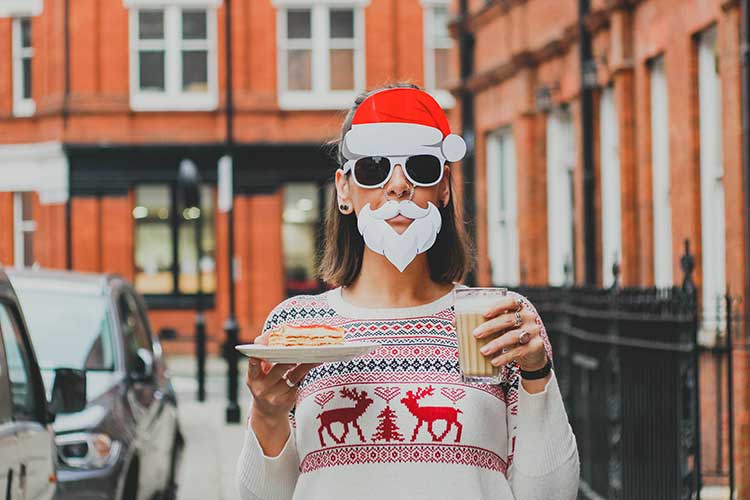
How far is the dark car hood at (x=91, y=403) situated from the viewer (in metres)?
8.96

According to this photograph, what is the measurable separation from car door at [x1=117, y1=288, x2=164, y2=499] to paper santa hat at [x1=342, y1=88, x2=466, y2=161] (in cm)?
627

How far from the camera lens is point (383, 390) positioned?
3.47 m

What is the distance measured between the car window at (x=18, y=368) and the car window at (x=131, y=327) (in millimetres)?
3633

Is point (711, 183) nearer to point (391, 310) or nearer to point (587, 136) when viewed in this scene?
point (587, 136)

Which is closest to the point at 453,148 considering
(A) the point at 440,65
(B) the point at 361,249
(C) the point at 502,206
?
(B) the point at 361,249

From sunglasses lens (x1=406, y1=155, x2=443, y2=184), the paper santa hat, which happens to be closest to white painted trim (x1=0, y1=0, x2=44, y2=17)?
the paper santa hat

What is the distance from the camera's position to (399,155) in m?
3.62

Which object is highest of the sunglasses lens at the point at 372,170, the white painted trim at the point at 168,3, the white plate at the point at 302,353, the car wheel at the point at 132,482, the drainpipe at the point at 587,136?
the white painted trim at the point at 168,3

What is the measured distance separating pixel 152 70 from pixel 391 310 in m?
33.5

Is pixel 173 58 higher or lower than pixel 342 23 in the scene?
lower

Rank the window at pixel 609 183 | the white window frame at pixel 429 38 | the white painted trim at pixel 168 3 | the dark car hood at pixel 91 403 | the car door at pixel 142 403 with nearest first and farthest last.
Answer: the dark car hood at pixel 91 403
the car door at pixel 142 403
the window at pixel 609 183
the white painted trim at pixel 168 3
the white window frame at pixel 429 38

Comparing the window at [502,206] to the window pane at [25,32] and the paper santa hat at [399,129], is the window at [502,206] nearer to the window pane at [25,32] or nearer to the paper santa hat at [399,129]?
the paper santa hat at [399,129]

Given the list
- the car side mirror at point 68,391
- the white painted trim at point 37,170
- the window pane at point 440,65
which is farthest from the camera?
the window pane at point 440,65

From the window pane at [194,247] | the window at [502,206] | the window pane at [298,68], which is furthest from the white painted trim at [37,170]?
the window at [502,206]
